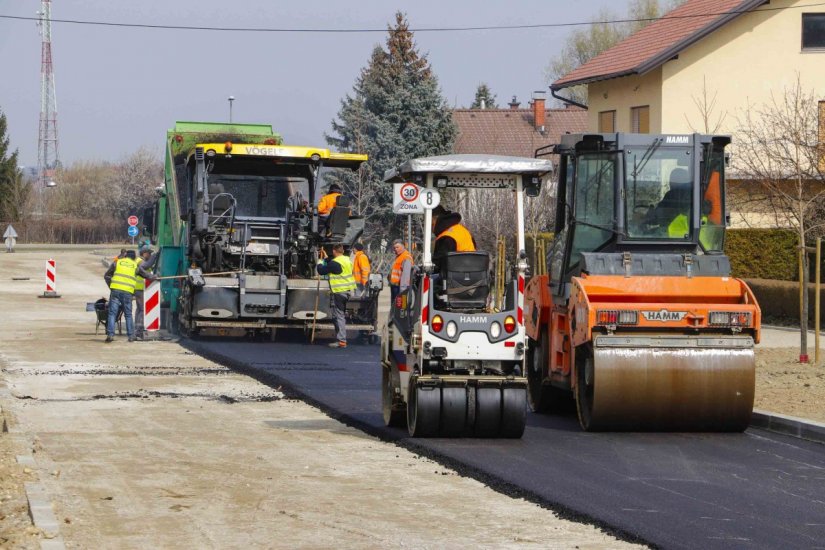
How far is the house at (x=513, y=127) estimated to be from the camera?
55.6 meters

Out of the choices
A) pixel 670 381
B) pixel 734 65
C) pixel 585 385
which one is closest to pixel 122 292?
pixel 585 385

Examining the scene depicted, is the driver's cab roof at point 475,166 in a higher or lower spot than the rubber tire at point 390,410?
higher

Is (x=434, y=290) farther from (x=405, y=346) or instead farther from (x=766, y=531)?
(x=766, y=531)

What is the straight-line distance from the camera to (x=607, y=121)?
36.7 m

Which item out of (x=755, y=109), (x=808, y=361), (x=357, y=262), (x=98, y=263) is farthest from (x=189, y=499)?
(x=98, y=263)

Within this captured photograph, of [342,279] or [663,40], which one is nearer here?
[342,279]

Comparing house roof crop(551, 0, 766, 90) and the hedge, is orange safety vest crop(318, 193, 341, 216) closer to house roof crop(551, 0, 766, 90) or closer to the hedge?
the hedge

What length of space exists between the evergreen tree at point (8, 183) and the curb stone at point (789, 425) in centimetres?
6575

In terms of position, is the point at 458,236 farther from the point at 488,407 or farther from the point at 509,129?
the point at 509,129

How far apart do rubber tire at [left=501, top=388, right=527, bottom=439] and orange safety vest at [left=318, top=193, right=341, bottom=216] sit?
11.8 meters

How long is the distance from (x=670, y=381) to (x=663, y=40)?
2369 centimetres

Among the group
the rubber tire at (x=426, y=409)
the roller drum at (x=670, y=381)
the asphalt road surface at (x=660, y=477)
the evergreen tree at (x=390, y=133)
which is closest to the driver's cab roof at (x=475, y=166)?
the roller drum at (x=670, y=381)

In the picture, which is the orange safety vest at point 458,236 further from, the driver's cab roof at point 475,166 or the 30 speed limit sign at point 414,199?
the driver's cab roof at point 475,166

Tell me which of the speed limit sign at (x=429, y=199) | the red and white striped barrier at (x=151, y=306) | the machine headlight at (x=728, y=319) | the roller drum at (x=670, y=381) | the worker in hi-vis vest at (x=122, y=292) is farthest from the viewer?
the red and white striped barrier at (x=151, y=306)
